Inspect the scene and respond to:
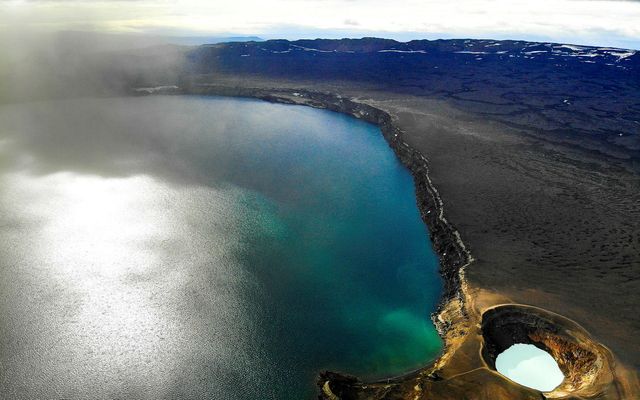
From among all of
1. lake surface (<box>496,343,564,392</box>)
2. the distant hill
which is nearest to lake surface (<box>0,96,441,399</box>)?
lake surface (<box>496,343,564,392</box>)

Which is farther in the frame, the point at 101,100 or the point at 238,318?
the point at 101,100

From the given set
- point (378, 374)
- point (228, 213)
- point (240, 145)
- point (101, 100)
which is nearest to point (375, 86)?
point (240, 145)

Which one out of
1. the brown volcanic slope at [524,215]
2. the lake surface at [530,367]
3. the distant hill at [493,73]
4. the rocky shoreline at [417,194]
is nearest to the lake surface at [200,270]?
the rocky shoreline at [417,194]

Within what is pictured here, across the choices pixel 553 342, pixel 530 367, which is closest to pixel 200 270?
pixel 530 367

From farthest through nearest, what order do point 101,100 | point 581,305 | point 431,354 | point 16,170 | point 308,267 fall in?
point 101,100
point 16,170
point 308,267
point 581,305
point 431,354

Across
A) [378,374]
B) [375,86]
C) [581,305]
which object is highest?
[375,86]

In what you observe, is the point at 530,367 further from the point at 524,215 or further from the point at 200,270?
the point at 200,270

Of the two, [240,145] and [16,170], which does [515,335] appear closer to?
[240,145]
